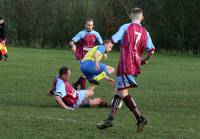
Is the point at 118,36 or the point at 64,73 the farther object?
the point at 64,73

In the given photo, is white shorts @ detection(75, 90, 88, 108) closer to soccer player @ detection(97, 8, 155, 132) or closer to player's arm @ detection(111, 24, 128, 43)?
soccer player @ detection(97, 8, 155, 132)

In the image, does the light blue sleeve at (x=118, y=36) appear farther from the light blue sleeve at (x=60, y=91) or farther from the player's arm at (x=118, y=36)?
the light blue sleeve at (x=60, y=91)

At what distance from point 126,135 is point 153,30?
37.8 m

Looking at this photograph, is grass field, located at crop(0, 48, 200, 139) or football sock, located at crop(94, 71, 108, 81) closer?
grass field, located at crop(0, 48, 200, 139)

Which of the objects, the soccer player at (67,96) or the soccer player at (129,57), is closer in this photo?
the soccer player at (129,57)

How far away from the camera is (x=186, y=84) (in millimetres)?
17625

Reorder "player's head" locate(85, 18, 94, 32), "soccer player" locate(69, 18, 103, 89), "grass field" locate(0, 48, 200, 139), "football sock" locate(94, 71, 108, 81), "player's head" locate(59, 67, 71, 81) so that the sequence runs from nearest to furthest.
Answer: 1. "grass field" locate(0, 48, 200, 139)
2. "player's head" locate(59, 67, 71, 81)
3. "football sock" locate(94, 71, 108, 81)
4. "player's head" locate(85, 18, 94, 32)
5. "soccer player" locate(69, 18, 103, 89)

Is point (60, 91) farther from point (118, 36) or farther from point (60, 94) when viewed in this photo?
point (118, 36)

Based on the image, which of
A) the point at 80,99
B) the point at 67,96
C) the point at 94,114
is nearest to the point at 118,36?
the point at 94,114

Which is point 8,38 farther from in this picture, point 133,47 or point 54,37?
point 133,47

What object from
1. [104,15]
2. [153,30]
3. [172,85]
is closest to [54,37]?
[104,15]

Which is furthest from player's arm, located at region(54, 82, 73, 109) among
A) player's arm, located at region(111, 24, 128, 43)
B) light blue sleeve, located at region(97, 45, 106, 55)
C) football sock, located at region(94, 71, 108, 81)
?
player's arm, located at region(111, 24, 128, 43)

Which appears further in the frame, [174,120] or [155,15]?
[155,15]

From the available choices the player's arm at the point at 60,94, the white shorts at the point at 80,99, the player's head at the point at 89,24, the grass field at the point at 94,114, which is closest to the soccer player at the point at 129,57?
the grass field at the point at 94,114
